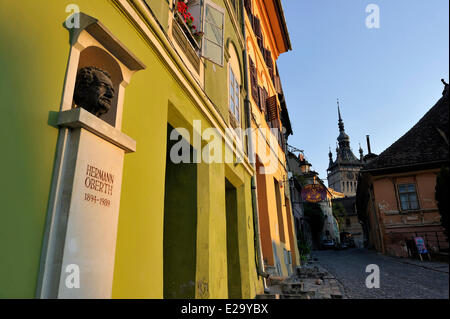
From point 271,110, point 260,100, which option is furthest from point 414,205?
point 271,110

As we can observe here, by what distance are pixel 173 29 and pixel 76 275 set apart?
12.1ft

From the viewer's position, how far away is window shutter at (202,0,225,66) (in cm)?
558

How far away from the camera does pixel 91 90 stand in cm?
244

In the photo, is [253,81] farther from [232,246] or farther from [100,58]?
[100,58]

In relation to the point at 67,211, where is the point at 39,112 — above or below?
above

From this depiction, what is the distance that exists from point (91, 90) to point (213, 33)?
400 cm

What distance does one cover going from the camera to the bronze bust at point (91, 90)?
8.01 feet

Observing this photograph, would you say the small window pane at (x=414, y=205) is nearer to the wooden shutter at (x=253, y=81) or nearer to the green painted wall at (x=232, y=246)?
the green painted wall at (x=232, y=246)

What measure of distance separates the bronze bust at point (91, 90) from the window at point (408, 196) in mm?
2212

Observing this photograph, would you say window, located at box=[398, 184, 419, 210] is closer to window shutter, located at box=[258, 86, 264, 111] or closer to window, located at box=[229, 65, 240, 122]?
window, located at box=[229, 65, 240, 122]
